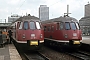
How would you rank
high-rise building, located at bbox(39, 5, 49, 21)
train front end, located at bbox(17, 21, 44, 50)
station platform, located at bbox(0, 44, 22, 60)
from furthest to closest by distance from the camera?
high-rise building, located at bbox(39, 5, 49, 21)
train front end, located at bbox(17, 21, 44, 50)
station platform, located at bbox(0, 44, 22, 60)

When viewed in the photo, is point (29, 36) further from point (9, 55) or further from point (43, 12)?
point (43, 12)

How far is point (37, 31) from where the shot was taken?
14.0m

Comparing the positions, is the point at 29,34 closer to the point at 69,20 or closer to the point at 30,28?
the point at 30,28

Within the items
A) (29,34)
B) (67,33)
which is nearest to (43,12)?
(67,33)

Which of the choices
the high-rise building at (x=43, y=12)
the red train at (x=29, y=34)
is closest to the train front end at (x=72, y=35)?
the red train at (x=29, y=34)

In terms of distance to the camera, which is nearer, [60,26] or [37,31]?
[37,31]

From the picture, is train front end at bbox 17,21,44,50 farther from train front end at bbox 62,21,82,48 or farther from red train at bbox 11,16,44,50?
train front end at bbox 62,21,82,48

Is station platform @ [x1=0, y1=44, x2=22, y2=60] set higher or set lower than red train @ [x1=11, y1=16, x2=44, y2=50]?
lower

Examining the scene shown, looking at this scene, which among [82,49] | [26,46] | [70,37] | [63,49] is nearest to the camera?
[26,46]

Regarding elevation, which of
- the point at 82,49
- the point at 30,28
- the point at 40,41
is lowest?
the point at 82,49

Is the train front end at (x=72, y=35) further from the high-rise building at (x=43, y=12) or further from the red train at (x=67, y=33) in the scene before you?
the high-rise building at (x=43, y=12)

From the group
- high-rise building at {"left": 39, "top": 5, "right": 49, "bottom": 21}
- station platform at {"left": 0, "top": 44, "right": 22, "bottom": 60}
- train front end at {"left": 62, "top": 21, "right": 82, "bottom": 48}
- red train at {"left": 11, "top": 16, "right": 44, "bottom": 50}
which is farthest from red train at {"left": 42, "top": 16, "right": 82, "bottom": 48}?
high-rise building at {"left": 39, "top": 5, "right": 49, "bottom": 21}

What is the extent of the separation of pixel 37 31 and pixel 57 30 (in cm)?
273

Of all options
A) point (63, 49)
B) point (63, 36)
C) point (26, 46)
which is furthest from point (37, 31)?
point (63, 49)
